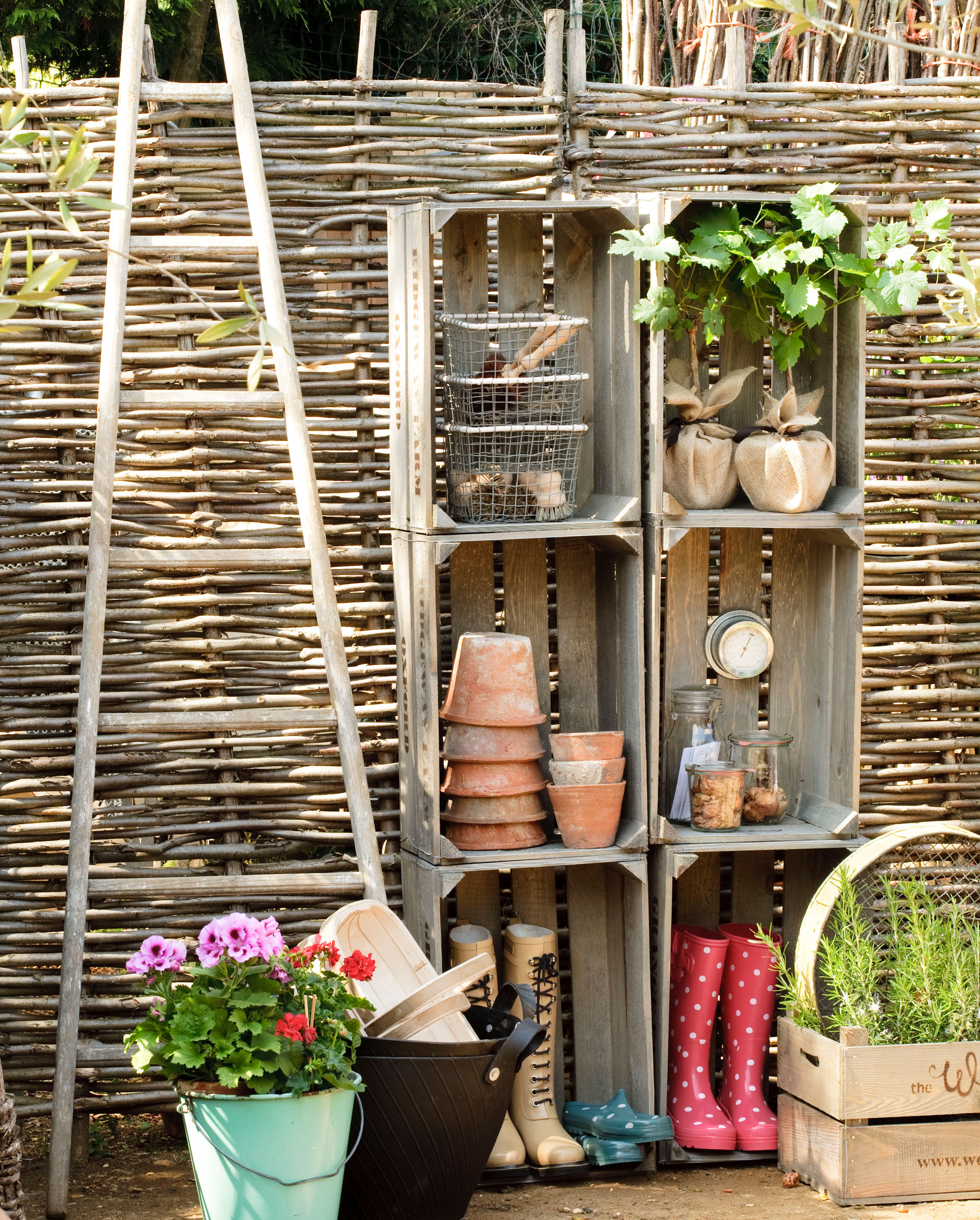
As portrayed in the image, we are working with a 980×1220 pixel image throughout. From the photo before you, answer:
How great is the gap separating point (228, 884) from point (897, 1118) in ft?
4.65

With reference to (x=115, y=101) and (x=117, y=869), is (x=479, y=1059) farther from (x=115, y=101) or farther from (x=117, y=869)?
(x=115, y=101)

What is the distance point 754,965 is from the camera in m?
2.95

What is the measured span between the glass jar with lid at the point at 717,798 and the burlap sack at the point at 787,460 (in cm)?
58

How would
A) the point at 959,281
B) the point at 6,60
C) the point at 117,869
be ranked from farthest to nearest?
the point at 6,60, the point at 117,869, the point at 959,281

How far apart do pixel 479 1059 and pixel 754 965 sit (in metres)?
0.86

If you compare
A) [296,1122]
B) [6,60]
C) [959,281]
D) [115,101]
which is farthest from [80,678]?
[6,60]

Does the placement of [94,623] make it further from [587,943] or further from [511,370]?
[587,943]

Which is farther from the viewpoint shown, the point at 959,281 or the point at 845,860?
the point at 845,860

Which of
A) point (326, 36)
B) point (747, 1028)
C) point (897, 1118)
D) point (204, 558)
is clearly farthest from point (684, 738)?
point (326, 36)

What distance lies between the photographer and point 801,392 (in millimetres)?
3117

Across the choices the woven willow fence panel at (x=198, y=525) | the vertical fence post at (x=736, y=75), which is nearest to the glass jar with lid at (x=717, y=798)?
the woven willow fence panel at (x=198, y=525)

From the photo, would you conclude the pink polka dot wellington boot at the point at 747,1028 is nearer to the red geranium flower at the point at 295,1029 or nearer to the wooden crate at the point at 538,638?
the wooden crate at the point at 538,638

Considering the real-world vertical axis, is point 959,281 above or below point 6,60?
below

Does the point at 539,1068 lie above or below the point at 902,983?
below
